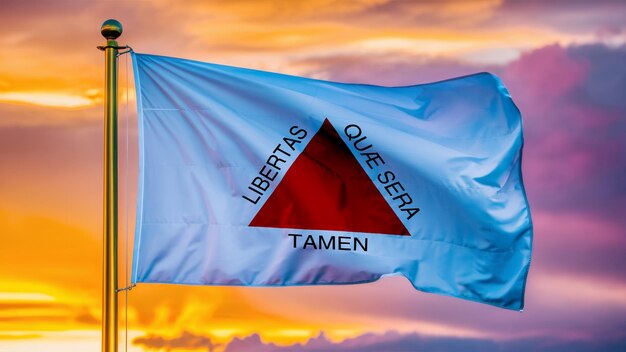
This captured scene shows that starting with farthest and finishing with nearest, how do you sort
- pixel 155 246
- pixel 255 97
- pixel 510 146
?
pixel 510 146 → pixel 255 97 → pixel 155 246

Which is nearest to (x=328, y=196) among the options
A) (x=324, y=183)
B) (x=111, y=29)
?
(x=324, y=183)

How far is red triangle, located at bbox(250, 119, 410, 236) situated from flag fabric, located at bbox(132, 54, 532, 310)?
0.04ft

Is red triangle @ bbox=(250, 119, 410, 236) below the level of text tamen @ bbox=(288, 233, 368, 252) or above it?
above

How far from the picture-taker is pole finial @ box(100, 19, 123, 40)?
10297mm

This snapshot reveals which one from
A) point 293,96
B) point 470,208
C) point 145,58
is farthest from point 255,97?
point 470,208

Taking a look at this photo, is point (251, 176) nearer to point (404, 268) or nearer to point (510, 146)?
point (404, 268)

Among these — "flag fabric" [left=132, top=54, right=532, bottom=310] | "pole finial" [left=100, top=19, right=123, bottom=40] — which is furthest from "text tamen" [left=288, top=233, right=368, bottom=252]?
"pole finial" [left=100, top=19, right=123, bottom=40]

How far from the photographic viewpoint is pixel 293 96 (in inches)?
440

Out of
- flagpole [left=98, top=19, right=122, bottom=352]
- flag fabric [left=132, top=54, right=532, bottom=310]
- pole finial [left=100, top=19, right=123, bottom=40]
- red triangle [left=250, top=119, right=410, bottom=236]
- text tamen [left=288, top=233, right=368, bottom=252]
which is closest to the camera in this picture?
flagpole [left=98, top=19, right=122, bottom=352]

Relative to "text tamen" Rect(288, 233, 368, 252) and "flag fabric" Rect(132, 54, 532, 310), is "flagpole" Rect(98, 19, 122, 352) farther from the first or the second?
"text tamen" Rect(288, 233, 368, 252)

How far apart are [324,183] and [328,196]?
0.16m

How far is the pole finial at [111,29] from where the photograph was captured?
10297mm

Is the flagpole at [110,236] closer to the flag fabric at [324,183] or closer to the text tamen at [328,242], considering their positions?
the flag fabric at [324,183]

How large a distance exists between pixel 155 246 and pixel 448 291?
3243mm
